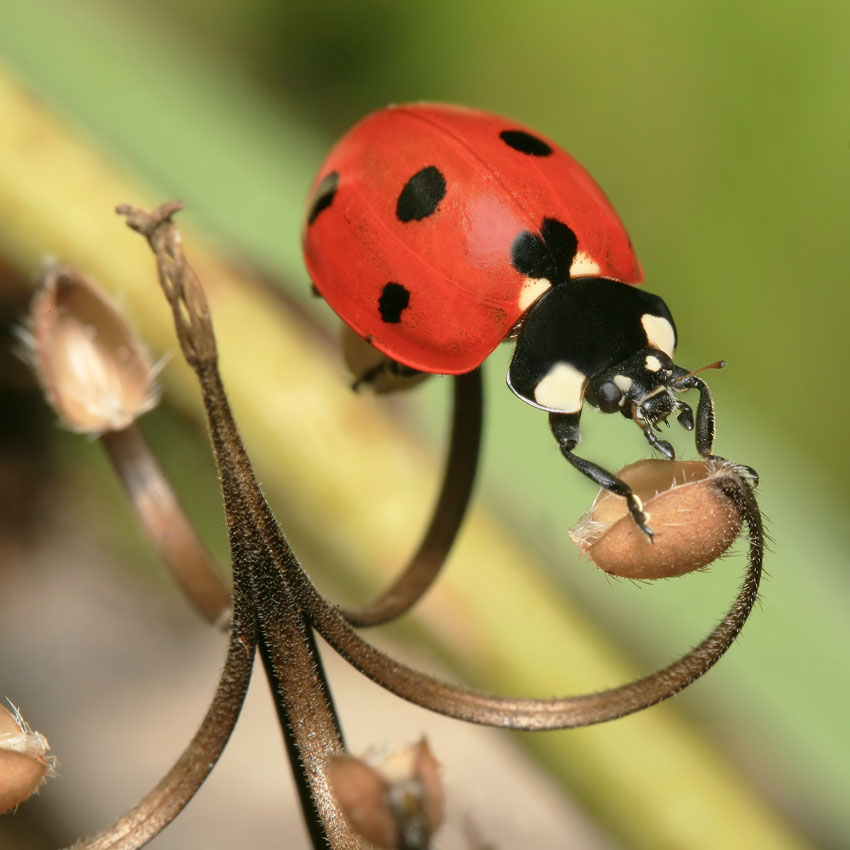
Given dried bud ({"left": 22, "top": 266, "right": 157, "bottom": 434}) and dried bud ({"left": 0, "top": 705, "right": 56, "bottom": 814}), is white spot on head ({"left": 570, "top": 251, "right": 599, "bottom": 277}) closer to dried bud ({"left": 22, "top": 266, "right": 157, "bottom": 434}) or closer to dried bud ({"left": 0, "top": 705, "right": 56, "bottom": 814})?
dried bud ({"left": 22, "top": 266, "right": 157, "bottom": 434})

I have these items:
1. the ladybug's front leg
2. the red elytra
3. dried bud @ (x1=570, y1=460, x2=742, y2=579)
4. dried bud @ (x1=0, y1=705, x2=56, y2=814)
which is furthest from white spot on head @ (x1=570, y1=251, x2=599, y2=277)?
dried bud @ (x1=0, y1=705, x2=56, y2=814)

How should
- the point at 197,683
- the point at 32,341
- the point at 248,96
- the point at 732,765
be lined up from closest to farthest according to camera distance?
1. the point at 32,341
2. the point at 732,765
3. the point at 197,683
4. the point at 248,96

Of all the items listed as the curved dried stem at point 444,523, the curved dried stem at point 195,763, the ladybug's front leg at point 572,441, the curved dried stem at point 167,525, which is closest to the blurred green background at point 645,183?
the ladybug's front leg at point 572,441

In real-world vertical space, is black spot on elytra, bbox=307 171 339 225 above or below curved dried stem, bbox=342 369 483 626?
above

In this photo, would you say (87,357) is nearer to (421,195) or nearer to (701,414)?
(421,195)

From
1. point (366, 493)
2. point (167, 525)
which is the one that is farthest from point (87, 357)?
point (366, 493)

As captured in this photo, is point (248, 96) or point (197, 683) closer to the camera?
point (197, 683)

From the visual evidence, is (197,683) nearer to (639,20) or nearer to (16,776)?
(16,776)

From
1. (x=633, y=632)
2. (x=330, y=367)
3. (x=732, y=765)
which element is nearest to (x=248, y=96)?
(x=330, y=367)
